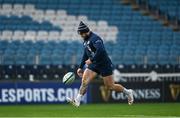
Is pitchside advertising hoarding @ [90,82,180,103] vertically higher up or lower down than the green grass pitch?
lower down

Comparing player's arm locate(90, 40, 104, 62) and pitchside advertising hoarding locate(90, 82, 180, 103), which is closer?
player's arm locate(90, 40, 104, 62)

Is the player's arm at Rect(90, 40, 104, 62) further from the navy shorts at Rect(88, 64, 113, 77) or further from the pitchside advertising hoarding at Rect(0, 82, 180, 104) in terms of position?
the pitchside advertising hoarding at Rect(0, 82, 180, 104)

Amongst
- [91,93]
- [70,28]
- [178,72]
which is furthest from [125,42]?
[91,93]

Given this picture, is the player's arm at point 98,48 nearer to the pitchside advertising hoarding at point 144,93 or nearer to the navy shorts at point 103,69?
the navy shorts at point 103,69

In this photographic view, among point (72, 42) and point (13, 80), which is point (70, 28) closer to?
point (72, 42)

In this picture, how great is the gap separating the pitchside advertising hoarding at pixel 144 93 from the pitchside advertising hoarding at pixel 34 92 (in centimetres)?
95

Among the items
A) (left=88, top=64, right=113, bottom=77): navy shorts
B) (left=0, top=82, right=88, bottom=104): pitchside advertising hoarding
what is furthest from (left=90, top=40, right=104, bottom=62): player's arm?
(left=0, top=82, right=88, bottom=104): pitchside advertising hoarding

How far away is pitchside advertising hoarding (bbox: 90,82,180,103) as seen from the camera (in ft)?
71.9

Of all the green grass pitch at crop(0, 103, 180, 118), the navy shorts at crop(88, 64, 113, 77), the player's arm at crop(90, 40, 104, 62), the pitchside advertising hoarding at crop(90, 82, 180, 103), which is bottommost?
the pitchside advertising hoarding at crop(90, 82, 180, 103)

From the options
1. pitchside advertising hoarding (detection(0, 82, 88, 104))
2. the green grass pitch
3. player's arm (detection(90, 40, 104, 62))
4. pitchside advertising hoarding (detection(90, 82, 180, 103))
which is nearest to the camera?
player's arm (detection(90, 40, 104, 62))

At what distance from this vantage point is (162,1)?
31484 millimetres

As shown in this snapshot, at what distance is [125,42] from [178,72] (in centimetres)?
547

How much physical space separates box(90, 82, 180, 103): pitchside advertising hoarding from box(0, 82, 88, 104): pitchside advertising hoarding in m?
0.95

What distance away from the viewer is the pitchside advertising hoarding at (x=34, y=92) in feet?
69.5
